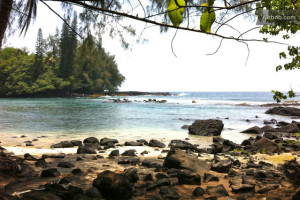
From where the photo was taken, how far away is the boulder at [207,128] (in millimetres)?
9209

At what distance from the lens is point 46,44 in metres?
55.4

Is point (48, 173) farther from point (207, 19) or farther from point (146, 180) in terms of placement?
point (207, 19)

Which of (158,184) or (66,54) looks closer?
(158,184)

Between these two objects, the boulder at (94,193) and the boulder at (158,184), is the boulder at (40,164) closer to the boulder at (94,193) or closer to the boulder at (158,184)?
the boulder at (94,193)

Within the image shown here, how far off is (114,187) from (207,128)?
7704 mm

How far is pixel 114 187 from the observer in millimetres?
2285

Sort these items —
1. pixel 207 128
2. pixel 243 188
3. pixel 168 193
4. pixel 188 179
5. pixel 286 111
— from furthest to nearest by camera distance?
pixel 286 111, pixel 207 128, pixel 188 179, pixel 243 188, pixel 168 193

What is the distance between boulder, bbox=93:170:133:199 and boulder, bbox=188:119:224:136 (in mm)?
7360

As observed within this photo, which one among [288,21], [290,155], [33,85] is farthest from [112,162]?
[33,85]

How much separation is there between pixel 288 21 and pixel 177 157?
387 cm

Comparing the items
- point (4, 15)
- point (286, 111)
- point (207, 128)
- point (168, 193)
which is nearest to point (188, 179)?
point (168, 193)

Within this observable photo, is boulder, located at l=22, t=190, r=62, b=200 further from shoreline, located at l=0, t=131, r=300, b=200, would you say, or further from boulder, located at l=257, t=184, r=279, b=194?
boulder, located at l=257, t=184, r=279, b=194

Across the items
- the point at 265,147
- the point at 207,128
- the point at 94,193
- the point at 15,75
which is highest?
the point at 15,75

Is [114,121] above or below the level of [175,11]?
below
